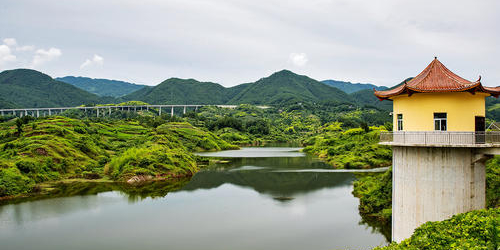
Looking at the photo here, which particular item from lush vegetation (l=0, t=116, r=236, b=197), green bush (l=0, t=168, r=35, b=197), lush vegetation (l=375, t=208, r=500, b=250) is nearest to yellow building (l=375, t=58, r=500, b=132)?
lush vegetation (l=375, t=208, r=500, b=250)

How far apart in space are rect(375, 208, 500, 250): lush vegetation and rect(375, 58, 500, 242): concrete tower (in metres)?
1.83

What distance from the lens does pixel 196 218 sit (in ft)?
88.1

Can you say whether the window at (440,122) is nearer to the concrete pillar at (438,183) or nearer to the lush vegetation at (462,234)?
the concrete pillar at (438,183)

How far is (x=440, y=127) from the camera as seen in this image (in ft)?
44.3

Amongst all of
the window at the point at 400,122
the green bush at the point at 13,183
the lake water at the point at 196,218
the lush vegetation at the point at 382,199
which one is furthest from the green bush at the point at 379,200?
the green bush at the point at 13,183

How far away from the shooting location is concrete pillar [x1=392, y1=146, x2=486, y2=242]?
13.4m

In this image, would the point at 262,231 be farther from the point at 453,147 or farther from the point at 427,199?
the point at 453,147

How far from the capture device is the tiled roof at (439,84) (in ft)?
42.9

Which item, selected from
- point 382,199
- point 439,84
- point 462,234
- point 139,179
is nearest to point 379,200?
point 382,199

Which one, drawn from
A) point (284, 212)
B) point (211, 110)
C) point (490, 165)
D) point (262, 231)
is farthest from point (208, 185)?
point (211, 110)

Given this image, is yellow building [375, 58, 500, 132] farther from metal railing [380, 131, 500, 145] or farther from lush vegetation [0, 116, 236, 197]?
lush vegetation [0, 116, 236, 197]

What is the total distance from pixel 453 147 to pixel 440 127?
0.85 meters

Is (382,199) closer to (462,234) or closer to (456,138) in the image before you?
(456,138)

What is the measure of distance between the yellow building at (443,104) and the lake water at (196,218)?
9.64 meters
